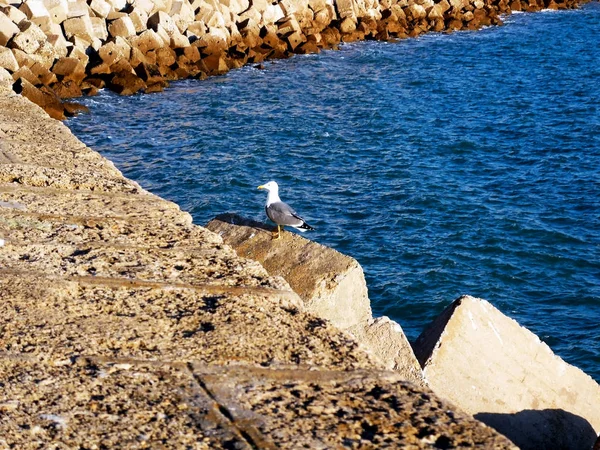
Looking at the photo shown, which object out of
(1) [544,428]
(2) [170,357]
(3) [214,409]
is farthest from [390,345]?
(3) [214,409]

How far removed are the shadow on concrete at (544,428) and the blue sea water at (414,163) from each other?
149 inches

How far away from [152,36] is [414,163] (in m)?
9.79

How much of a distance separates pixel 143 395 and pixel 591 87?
2419cm

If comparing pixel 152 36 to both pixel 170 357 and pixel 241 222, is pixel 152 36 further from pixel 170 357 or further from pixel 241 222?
pixel 170 357

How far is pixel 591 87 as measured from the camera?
25.3 m

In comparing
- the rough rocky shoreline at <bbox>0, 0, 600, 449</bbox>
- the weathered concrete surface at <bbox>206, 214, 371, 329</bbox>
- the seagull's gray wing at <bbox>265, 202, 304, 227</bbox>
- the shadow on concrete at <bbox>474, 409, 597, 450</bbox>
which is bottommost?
the shadow on concrete at <bbox>474, 409, 597, 450</bbox>

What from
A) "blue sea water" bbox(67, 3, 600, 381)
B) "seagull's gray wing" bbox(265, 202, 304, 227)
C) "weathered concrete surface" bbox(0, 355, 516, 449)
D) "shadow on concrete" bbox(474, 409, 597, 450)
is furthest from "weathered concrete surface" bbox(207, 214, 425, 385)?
"blue sea water" bbox(67, 3, 600, 381)

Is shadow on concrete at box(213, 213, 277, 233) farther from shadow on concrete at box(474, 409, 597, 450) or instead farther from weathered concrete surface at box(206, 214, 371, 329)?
shadow on concrete at box(474, 409, 597, 450)

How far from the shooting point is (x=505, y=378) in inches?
265

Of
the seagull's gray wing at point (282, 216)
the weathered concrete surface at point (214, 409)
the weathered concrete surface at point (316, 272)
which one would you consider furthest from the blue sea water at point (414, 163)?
the weathered concrete surface at point (214, 409)

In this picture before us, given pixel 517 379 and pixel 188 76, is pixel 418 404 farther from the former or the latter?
pixel 188 76

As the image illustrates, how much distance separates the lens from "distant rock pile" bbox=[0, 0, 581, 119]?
21922 millimetres

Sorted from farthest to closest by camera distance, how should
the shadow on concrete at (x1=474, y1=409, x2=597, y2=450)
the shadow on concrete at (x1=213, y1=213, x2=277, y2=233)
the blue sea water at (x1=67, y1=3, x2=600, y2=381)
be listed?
1. the blue sea water at (x1=67, y1=3, x2=600, y2=381)
2. the shadow on concrete at (x1=213, y1=213, x2=277, y2=233)
3. the shadow on concrete at (x1=474, y1=409, x2=597, y2=450)

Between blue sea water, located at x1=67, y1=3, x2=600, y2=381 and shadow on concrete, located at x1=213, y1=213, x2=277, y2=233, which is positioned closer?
shadow on concrete, located at x1=213, y1=213, x2=277, y2=233
